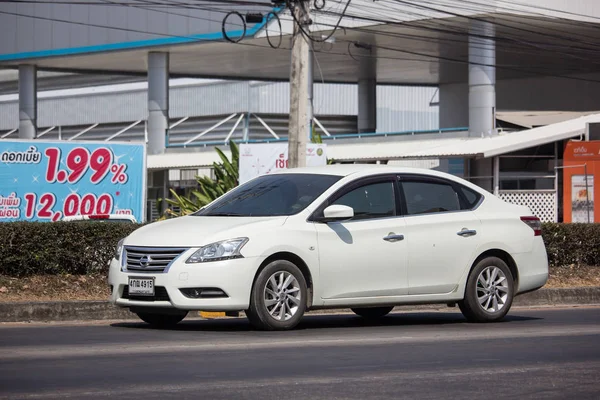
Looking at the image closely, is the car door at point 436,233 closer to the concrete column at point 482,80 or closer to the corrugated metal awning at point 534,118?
the corrugated metal awning at point 534,118

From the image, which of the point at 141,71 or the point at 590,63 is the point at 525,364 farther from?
the point at 141,71

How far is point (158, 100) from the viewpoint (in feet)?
161

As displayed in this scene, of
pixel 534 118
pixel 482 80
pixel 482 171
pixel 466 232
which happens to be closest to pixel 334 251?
pixel 466 232

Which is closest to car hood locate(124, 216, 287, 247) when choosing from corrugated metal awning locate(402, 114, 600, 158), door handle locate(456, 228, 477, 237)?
door handle locate(456, 228, 477, 237)

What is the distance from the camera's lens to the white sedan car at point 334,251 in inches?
442

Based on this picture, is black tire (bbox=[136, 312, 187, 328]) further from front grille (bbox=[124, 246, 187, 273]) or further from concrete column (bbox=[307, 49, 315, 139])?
concrete column (bbox=[307, 49, 315, 139])

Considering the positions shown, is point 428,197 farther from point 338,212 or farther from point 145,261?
point 145,261

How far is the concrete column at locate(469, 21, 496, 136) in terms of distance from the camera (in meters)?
41.9

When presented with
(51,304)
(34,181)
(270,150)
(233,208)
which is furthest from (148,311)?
(34,181)

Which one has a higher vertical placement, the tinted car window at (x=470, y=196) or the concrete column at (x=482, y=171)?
the concrete column at (x=482, y=171)

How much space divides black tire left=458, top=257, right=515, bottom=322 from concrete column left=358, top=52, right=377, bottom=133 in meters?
42.5

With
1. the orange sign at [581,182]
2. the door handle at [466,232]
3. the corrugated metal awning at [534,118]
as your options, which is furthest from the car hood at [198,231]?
the corrugated metal awning at [534,118]

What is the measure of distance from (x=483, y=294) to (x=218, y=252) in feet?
10.9

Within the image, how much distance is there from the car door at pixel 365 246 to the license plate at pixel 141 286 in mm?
1699
